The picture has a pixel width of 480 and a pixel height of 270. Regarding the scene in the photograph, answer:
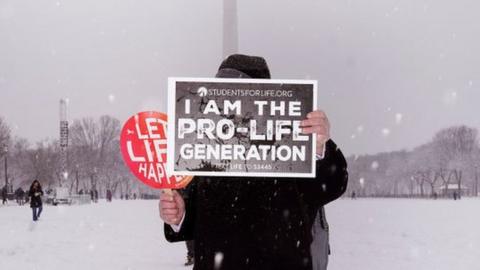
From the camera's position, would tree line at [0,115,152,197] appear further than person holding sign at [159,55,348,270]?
Yes

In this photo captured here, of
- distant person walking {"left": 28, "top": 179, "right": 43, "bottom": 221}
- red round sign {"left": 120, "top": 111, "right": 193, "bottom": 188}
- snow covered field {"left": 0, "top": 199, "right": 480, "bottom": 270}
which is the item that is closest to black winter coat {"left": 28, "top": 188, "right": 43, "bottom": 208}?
distant person walking {"left": 28, "top": 179, "right": 43, "bottom": 221}

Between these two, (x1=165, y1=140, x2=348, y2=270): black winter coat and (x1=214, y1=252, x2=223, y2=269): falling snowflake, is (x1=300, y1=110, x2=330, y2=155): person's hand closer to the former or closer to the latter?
(x1=165, y1=140, x2=348, y2=270): black winter coat

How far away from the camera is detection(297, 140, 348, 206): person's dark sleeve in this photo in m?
3.07

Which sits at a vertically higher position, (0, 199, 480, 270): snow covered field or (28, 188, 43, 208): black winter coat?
(28, 188, 43, 208): black winter coat

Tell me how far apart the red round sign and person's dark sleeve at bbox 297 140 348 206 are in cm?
97

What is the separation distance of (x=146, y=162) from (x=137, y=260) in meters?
6.72

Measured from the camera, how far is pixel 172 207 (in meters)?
3.12

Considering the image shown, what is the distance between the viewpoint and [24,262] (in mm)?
10359

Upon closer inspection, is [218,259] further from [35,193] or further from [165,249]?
[35,193]

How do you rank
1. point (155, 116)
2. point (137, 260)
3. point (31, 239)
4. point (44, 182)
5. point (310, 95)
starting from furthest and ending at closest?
1. point (44, 182)
2. point (31, 239)
3. point (137, 260)
4. point (155, 116)
5. point (310, 95)

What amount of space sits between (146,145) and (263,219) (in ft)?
4.23

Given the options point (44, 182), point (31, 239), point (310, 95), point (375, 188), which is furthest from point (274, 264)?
point (375, 188)

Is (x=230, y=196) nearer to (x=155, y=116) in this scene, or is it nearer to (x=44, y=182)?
(x=155, y=116)

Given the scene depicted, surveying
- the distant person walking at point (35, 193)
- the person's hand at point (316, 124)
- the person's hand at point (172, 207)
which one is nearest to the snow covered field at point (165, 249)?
the distant person walking at point (35, 193)
